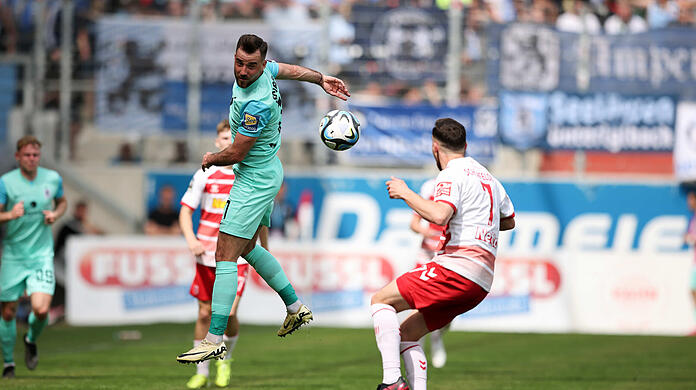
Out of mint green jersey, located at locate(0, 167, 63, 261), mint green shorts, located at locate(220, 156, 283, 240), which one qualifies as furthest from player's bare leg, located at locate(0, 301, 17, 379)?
mint green shorts, located at locate(220, 156, 283, 240)

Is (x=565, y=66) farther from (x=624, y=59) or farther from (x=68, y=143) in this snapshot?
(x=68, y=143)

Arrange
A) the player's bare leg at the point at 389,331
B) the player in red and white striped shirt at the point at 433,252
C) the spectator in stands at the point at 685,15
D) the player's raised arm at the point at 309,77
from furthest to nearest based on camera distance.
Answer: the spectator in stands at the point at 685,15
the player in red and white striped shirt at the point at 433,252
the player's raised arm at the point at 309,77
the player's bare leg at the point at 389,331

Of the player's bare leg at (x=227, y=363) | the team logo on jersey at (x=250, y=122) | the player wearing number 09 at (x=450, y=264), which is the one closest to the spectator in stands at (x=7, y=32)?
the player's bare leg at (x=227, y=363)

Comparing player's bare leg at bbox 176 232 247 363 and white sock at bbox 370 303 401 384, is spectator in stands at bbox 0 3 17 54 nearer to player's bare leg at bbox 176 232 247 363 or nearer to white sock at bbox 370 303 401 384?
player's bare leg at bbox 176 232 247 363

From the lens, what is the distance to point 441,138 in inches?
298

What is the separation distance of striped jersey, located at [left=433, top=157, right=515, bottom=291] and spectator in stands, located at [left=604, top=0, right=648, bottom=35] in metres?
13.6

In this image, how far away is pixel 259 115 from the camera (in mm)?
7848

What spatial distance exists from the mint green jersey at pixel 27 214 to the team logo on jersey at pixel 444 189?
559cm

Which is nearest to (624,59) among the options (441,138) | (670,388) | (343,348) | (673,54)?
(673,54)

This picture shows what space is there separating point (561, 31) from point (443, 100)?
264 centimetres

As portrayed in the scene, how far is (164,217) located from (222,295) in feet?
37.3

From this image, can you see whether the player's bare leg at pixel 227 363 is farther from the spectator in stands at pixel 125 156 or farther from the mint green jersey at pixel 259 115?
the spectator in stands at pixel 125 156

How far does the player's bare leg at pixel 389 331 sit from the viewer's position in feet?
23.9

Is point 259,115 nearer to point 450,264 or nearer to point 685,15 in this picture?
point 450,264
